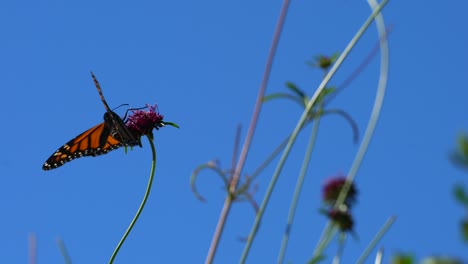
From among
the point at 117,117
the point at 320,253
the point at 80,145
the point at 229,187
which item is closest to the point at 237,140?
the point at 229,187

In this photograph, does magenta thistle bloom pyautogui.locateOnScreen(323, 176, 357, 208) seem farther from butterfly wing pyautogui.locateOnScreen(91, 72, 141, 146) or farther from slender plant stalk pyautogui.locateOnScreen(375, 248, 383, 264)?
butterfly wing pyautogui.locateOnScreen(91, 72, 141, 146)

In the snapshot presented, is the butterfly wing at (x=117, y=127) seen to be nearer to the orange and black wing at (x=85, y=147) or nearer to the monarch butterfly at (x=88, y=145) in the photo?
the monarch butterfly at (x=88, y=145)

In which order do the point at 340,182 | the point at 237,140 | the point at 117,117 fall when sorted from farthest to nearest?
the point at 117,117, the point at 340,182, the point at 237,140

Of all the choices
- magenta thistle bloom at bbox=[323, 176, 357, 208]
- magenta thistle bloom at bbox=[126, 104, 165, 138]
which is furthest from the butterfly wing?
magenta thistle bloom at bbox=[323, 176, 357, 208]

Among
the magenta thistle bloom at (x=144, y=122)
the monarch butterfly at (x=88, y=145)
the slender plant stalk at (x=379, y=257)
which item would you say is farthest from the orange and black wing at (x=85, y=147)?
the slender plant stalk at (x=379, y=257)

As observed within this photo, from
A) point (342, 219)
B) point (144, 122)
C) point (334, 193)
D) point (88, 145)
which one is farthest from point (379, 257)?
point (88, 145)

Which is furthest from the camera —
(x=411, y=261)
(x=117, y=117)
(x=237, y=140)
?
(x=117, y=117)

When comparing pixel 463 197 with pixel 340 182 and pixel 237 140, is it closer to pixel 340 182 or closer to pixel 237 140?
pixel 237 140
